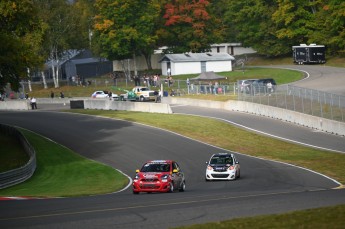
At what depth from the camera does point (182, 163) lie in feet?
151

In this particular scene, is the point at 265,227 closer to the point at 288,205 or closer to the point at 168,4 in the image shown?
the point at 288,205

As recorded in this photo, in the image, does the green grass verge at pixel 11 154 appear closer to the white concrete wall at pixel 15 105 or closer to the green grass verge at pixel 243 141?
the green grass verge at pixel 243 141

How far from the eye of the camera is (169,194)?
30422 mm

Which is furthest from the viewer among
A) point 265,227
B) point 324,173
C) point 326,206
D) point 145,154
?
point 145,154

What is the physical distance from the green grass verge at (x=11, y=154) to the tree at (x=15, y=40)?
12.4 ft

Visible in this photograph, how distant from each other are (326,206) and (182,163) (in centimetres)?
2357

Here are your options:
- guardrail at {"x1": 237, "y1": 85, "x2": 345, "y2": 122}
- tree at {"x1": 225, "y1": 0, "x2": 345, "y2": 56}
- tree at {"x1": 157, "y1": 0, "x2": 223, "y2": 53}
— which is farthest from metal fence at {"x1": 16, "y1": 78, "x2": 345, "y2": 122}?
tree at {"x1": 157, "y1": 0, "x2": 223, "y2": 53}

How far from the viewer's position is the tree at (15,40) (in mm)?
53281

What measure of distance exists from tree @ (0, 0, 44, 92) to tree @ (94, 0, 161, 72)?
2120 inches

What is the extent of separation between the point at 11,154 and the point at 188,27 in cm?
7297

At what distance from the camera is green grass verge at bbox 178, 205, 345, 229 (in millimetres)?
19734

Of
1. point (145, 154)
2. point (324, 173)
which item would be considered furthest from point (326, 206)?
point (145, 154)

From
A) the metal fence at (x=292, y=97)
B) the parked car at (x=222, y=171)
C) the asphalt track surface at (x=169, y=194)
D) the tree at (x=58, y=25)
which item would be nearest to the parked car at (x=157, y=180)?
the asphalt track surface at (x=169, y=194)

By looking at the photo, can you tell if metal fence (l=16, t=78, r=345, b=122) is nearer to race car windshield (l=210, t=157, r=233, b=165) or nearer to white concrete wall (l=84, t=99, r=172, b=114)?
white concrete wall (l=84, t=99, r=172, b=114)
